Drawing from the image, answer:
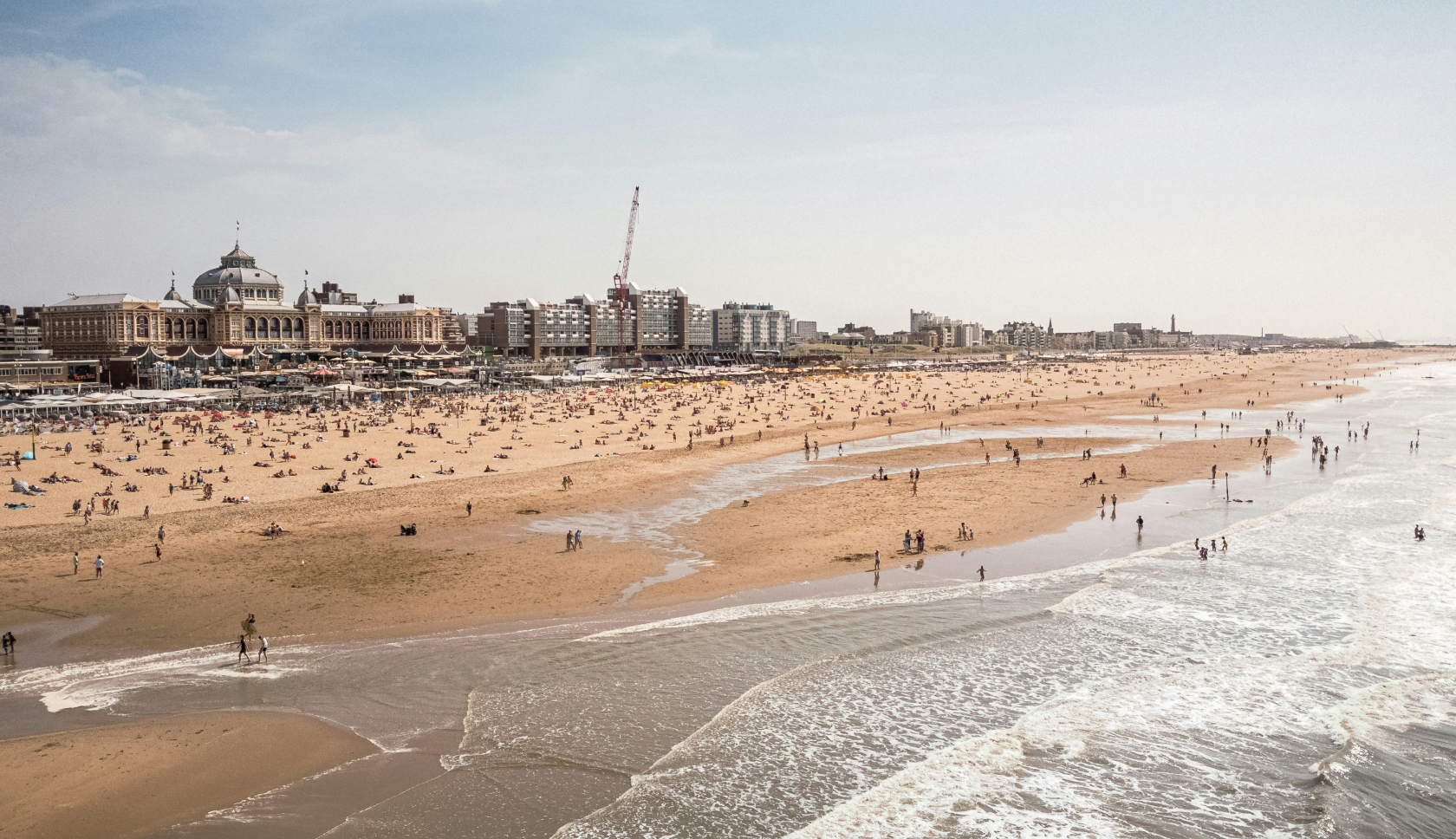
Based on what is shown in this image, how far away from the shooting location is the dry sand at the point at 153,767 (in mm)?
10945

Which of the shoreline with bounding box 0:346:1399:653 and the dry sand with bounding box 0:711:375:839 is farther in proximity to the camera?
the shoreline with bounding box 0:346:1399:653

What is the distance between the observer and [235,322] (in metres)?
111

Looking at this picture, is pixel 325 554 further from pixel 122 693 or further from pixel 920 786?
pixel 920 786

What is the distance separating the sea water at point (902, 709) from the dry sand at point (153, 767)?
45cm

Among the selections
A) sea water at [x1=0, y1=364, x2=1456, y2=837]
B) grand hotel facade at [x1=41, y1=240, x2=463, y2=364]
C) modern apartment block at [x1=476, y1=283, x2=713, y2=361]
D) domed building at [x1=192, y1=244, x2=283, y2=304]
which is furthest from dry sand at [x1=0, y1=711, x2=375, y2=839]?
modern apartment block at [x1=476, y1=283, x2=713, y2=361]

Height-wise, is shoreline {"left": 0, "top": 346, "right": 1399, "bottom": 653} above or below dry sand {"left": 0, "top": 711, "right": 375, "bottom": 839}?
above

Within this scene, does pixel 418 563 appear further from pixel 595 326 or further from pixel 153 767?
pixel 595 326

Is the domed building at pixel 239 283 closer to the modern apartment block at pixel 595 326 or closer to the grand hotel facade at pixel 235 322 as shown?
the grand hotel facade at pixel 235 322

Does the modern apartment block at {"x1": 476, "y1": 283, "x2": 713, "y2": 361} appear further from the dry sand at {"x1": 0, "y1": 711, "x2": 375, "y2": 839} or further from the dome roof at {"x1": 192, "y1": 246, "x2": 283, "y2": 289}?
the dry sand at {"x1": 0, "y1": 711, "x2": 375, "y2": 839}

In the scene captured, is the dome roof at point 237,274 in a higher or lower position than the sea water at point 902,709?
higher

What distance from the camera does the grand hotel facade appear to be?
99500 mm

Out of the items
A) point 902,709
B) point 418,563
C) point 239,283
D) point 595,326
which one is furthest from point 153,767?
point 595,326

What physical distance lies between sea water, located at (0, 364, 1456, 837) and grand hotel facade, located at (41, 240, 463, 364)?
9621cm

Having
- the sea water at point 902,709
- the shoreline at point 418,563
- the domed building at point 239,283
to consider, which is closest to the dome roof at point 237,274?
the domed building at point 239,283
